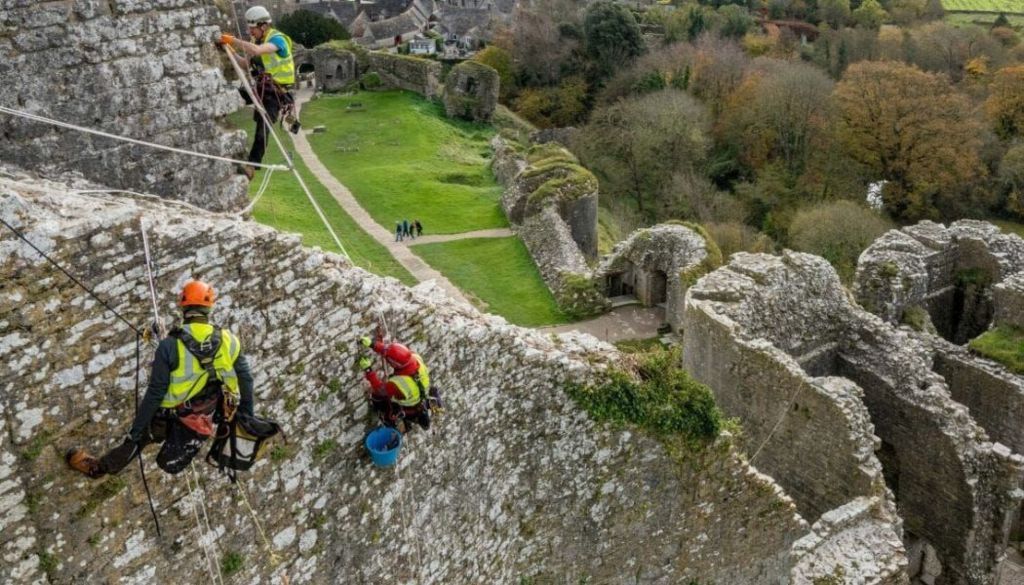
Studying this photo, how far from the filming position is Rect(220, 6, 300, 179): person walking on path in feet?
23.6

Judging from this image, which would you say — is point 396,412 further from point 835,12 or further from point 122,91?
point 835,12

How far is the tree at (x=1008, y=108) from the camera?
3756 cm

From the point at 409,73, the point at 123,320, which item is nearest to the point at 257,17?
the point at 123,320

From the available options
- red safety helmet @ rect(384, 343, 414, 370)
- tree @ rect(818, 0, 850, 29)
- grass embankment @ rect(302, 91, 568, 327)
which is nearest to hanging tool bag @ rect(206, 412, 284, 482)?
red safety helmet @ rect(384, 343, 414, 370)

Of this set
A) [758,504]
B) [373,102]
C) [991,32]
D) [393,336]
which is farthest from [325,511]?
[991,32]

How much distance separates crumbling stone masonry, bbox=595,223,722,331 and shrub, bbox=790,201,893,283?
21.1 feet

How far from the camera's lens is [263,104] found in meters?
7.69

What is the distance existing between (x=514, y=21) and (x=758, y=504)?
5100 cm

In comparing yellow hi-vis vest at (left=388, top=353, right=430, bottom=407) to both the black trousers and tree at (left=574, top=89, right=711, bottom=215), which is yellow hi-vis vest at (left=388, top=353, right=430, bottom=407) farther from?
tree at (left=574, top=89, right=711, bottom=215)

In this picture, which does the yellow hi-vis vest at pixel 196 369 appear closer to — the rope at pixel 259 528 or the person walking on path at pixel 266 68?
the rope at pixel 259 528

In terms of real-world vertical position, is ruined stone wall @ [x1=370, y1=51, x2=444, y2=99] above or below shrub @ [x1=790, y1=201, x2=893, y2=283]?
above

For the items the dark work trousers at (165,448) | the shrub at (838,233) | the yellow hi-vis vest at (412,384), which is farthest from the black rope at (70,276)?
the shrub at (838,233)

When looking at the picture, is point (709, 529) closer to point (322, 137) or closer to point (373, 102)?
point (322, 137)

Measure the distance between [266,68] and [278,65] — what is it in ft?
0.33
